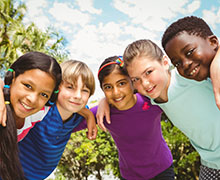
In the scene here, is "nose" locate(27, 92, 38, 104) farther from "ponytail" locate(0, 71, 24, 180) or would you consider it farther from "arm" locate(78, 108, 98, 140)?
"arm" locate(78, 108, 98, 140)

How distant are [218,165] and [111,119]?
1.25 metres

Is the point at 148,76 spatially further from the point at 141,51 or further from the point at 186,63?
the point at 186,63

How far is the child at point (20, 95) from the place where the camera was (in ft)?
6.07

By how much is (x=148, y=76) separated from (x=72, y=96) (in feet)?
2.75

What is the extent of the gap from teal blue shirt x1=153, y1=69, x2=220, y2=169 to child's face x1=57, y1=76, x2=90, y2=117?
0.93 metres

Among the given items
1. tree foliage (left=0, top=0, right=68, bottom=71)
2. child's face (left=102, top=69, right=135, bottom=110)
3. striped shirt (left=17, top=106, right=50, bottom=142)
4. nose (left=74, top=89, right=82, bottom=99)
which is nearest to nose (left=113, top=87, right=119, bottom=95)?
child's face (left=102, top=69, right=135, bottom=110)

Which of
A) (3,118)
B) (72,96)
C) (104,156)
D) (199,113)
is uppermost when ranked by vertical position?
(72,96)

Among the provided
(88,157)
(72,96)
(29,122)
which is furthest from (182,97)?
(88,157)

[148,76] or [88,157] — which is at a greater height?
[148,76]

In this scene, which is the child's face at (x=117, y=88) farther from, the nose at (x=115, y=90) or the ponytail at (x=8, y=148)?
the ponytail at (x=8, y=148)

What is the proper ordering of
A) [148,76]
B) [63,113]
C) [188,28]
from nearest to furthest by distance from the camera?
[188,28]
[148,76]
[63,113]

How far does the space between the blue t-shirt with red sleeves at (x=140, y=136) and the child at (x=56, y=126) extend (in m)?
0.34

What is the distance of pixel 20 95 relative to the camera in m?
1.87

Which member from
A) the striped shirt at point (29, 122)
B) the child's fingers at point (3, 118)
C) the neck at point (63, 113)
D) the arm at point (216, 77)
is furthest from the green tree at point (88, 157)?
the arm at point (216, 77)
